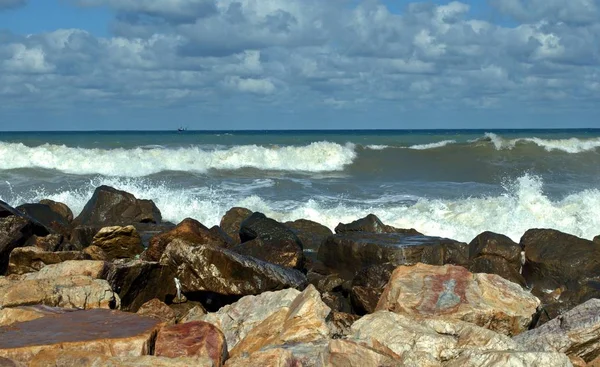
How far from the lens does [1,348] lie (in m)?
5.20

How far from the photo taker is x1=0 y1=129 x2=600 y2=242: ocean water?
16.5m

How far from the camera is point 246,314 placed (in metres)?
6.91

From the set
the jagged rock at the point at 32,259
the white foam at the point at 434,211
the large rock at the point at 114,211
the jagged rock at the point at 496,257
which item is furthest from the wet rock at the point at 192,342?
the white foam at the point at 434,211

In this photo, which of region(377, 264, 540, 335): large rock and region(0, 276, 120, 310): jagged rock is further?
region(377, 264, 540, 335): large rock

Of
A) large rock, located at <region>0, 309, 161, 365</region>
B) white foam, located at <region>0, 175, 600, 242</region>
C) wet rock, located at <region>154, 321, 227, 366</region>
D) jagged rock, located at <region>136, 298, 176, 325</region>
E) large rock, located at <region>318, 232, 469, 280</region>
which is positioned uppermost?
large rock, located at <region>0, 309, 161, 365</region>

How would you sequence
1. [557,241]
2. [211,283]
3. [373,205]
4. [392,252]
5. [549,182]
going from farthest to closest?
[549,182] < [373,205] < [557,241] < [392,252] < [211,283]

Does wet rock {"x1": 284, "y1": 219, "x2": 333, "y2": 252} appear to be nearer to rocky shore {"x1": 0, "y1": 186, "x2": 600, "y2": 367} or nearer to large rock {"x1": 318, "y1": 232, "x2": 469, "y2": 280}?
rocky shore {"x1": 0, "y1": 186, "x2": 600, "y2": 367}

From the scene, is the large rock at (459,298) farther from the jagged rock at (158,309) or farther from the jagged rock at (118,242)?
the jagged rock at (118,242)

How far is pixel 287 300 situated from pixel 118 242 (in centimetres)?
420

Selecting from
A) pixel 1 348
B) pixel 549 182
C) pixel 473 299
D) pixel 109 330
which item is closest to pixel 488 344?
pixel 473 299

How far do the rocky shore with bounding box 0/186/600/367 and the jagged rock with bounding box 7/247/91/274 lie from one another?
13mm

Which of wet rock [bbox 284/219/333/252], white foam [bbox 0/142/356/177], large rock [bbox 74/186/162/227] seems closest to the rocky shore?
wet rock [bbox 284/219/333/252]

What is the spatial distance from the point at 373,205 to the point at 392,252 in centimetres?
859

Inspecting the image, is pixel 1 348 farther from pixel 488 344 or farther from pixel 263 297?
pixel 488 344
